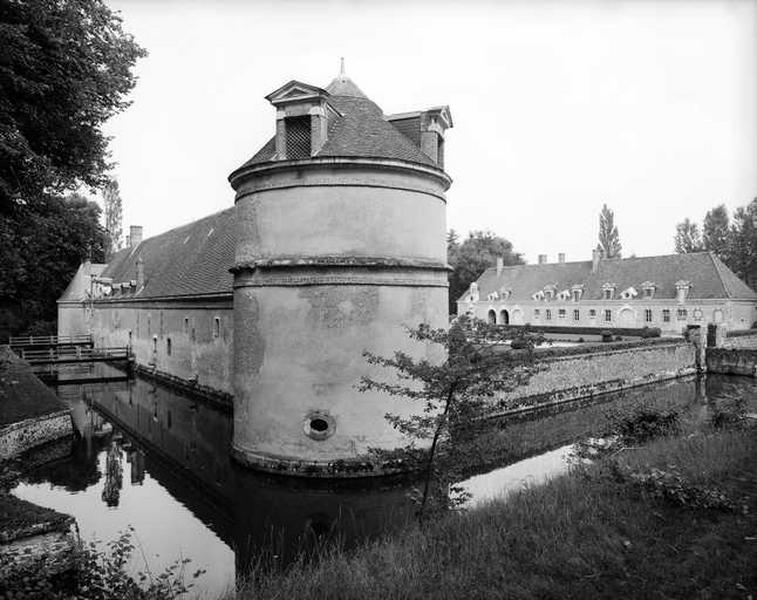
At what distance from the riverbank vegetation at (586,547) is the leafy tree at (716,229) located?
58641mm

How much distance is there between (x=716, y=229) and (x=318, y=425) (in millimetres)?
61697

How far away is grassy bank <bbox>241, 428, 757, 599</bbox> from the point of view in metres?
5.63

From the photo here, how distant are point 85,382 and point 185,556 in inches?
837

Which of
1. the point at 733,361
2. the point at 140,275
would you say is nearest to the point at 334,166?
the point at 140,275

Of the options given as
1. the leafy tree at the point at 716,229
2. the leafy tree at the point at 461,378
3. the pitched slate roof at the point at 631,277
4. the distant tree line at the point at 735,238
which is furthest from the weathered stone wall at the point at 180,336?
the leafy tree at the point at 716,229

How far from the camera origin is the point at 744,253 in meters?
53.5

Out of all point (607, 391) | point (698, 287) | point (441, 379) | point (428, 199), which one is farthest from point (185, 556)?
point (698, 287)

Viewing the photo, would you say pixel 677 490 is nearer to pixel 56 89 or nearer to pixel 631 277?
pixel 56 89

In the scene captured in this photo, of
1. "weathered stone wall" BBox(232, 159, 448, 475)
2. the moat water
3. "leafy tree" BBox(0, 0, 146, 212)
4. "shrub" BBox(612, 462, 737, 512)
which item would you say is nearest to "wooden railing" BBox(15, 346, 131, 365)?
the moat water

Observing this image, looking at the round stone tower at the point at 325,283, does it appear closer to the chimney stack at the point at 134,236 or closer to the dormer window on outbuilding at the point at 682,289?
the chimney stack at the point at 134,236

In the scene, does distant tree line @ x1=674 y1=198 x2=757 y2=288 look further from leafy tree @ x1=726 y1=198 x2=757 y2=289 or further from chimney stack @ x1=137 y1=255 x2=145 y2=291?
chimney stack @ x1=137 y1=255 x2=145 y2=291

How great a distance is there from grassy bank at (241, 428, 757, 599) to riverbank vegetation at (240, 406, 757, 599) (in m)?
0.01

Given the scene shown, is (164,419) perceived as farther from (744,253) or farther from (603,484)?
(744,253)

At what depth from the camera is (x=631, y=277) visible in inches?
1791
